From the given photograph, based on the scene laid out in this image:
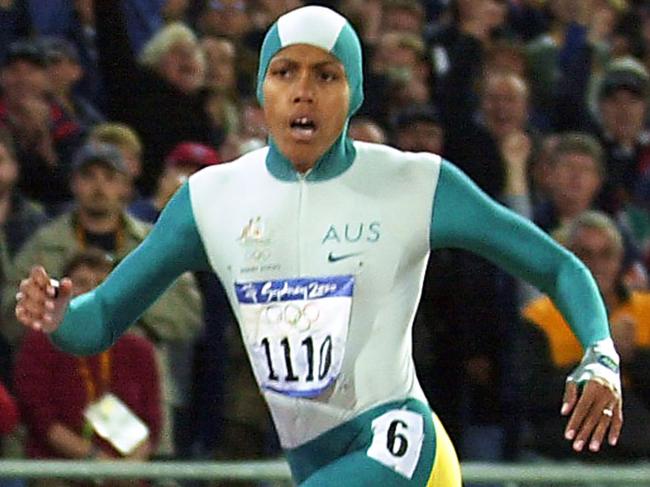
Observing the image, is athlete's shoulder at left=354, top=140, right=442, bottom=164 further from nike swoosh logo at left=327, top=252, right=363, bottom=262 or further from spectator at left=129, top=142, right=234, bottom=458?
spectator at left=129, top=142, right=234, bottom=458

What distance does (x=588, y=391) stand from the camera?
5.20 m

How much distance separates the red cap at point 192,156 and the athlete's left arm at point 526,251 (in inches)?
141

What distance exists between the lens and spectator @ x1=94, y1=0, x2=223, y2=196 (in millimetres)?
9695

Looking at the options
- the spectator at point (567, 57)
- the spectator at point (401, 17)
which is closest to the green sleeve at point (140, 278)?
the spectator at point (567, 57)

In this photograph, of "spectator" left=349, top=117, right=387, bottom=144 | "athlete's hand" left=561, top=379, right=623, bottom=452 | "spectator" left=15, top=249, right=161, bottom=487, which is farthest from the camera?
"spectator" left=349, top=117, right=387, bottom=144

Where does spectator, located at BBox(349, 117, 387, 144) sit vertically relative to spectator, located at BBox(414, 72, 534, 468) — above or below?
above

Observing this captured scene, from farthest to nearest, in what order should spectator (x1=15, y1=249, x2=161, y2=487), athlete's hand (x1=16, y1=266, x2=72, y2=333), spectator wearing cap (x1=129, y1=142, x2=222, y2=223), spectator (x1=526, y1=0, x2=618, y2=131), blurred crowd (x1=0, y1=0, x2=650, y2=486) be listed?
spectator (x1=526, y1=0, x2=618, y2=131) → spectator wearing cap (x1=129, y1=142, x2=222, y2=223) → blurred crowd (x1=0, y1=0, x2=650, y2=486) → spectator (x1=15, y1=249, x2=161, y2=487) → athlete's hand (x1=16, y1=266, x2=72, y2=333)

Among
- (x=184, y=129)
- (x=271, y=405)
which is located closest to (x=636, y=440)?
(x=184, y=129)

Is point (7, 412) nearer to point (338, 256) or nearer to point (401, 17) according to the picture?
point (338, 256)

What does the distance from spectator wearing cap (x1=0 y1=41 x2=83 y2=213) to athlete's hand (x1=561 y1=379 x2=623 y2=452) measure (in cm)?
432

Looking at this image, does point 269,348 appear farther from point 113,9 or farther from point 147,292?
point 113,9

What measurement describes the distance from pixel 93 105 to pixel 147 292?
14.0 ft

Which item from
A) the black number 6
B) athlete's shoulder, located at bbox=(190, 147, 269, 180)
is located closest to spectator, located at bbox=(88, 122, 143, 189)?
athlete's shoulder, located at bbox=(190, 147, 269, 180)

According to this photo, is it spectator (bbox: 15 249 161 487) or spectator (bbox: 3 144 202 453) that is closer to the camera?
spectator (bbox: 15 249 161 487)
